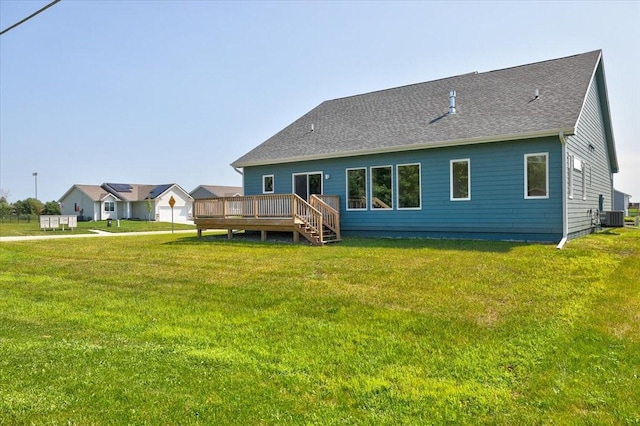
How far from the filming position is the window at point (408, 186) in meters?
13.4

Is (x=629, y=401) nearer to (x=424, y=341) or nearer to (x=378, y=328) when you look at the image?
(x=424, y=341)

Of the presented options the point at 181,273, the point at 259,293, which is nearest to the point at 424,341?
the point at 259,293

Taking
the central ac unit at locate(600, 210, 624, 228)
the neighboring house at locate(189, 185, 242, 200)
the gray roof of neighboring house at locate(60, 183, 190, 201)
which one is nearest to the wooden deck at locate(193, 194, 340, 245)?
the central ac unit at locate(600, 210, 624, 228)

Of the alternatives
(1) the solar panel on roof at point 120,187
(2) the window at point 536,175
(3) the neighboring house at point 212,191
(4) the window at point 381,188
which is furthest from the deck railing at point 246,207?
(3) the neighboring house at point 212,191

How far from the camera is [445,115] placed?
13.9m

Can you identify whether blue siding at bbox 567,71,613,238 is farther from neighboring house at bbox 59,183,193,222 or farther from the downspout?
neighboring house at bbox 59,183,193,222

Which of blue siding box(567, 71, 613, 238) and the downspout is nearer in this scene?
the downspout

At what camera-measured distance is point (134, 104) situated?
66.6 feet

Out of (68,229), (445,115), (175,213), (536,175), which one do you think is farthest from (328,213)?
(175,213)

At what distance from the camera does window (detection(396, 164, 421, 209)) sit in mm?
13375

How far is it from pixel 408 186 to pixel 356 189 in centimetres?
194

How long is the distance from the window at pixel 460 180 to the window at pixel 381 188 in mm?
2079

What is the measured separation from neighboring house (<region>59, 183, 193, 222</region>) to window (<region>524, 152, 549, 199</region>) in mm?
37407

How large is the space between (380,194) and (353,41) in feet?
17.9
